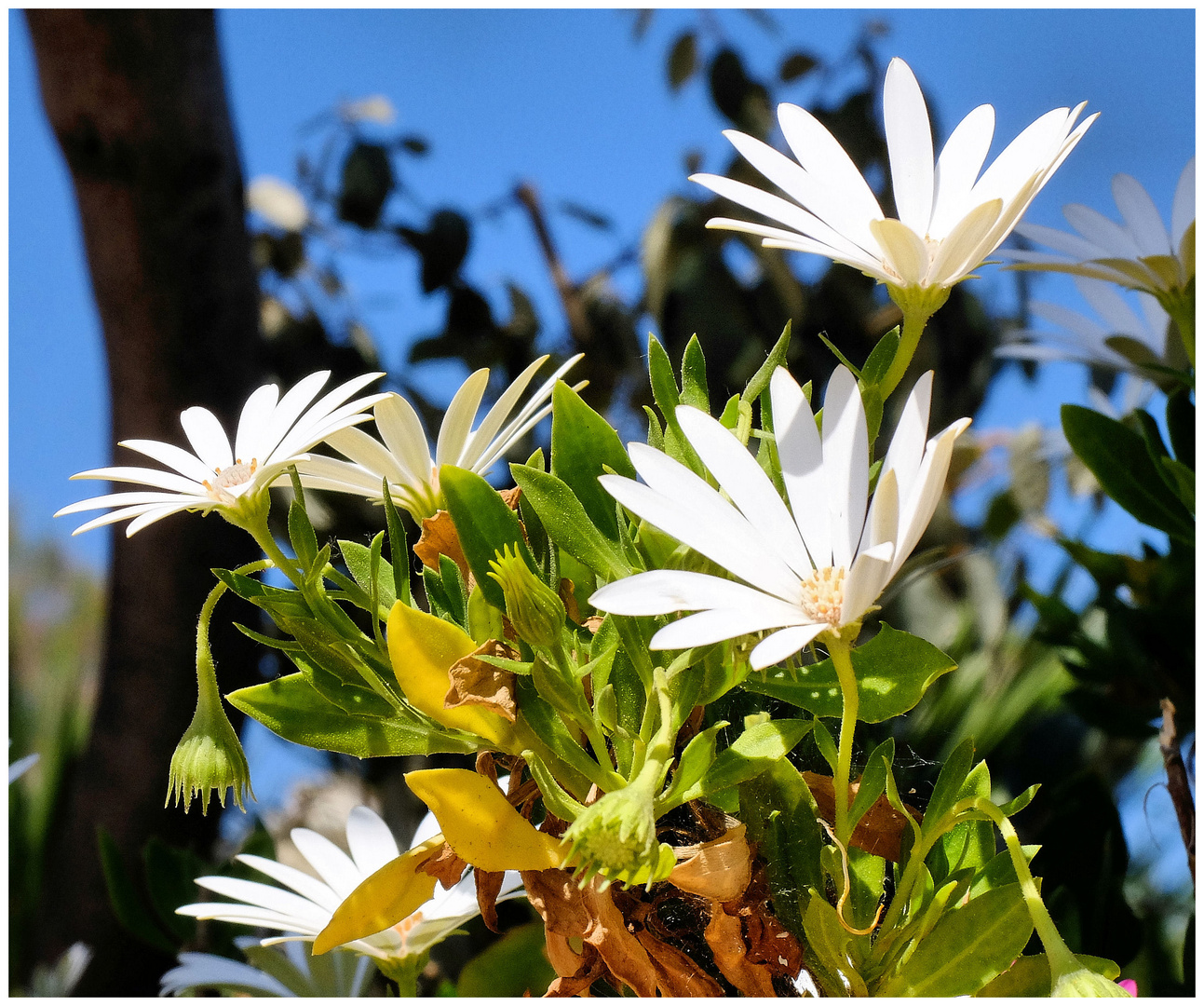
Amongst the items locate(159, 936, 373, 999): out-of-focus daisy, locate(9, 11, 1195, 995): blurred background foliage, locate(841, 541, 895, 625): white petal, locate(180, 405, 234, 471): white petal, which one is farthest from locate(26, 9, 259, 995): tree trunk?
locate(841, 541, 895, 625): white petal

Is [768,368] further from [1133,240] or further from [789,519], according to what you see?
[1133,240]

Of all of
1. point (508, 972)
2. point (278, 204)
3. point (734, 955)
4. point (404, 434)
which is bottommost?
point (508, 972)

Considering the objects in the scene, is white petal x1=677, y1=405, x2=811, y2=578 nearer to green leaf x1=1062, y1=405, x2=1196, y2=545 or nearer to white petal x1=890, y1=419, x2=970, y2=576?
white petal x1=890, y1=419, x2=970, y2=576

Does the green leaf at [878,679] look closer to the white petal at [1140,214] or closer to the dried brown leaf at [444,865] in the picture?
the dried brown leaf at [444,865]

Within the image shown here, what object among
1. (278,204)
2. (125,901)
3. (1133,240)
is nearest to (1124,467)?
(1133,240)

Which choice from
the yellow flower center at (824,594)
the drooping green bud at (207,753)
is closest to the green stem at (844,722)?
the yellow flower center at (824,594)

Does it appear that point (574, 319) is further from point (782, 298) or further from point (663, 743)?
point (663, 743)

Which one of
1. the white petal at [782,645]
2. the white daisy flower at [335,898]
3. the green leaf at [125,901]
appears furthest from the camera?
the green leaf at [125,901]
